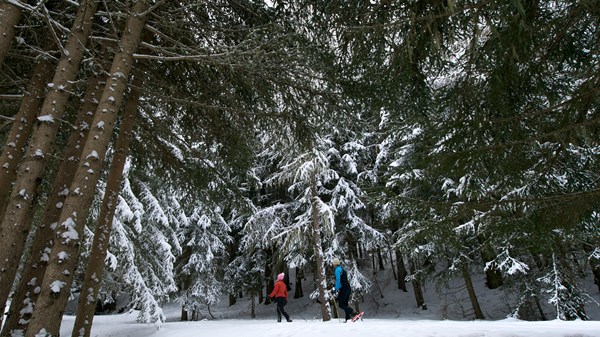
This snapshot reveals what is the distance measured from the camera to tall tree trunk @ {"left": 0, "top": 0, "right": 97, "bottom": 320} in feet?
13.1

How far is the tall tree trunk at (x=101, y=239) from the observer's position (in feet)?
16.9

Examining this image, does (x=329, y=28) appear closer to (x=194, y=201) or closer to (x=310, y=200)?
(x=194, y=201)

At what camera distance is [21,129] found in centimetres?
498

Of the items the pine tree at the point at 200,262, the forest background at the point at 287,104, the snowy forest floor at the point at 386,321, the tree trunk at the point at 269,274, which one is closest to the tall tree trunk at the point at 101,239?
the forest background at the point at 287,104

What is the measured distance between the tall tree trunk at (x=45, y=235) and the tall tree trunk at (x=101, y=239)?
515 mm

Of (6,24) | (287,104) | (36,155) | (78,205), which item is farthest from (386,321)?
(6,24)

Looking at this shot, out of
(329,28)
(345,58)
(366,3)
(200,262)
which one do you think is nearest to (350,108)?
(345,58)

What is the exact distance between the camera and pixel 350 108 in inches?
235

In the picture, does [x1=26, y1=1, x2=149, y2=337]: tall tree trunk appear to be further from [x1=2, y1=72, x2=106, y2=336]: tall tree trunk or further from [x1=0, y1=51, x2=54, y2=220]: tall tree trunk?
[x1=0, y1=51, x2=54, y2=220]: tall tree trunk

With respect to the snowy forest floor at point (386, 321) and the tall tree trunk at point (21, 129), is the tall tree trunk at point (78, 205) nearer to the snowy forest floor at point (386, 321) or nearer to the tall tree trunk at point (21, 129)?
the tall tree trunk at point (21, 129)

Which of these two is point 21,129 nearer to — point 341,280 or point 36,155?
point 36,155

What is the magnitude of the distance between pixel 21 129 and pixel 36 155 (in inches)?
45.7

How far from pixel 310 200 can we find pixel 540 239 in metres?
9.26

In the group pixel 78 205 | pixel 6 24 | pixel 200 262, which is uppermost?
pixel 200 262
